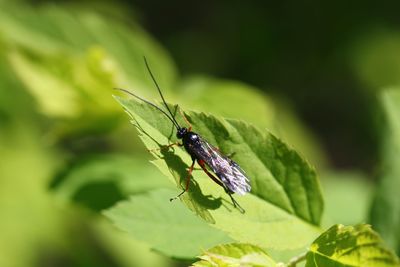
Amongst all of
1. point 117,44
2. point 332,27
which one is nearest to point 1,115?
point 117,44

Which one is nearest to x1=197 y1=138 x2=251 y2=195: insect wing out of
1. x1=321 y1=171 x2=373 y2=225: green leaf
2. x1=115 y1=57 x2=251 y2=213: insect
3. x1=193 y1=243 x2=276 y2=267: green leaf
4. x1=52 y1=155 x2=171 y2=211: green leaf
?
x1=115 y1=57 x2=251 y2=213: insect

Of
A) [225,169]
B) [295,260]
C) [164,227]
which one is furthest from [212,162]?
[295,260]

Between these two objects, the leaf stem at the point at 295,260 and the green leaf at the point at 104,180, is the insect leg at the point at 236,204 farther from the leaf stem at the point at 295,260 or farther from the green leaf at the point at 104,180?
the green leaf at the point at 104,180

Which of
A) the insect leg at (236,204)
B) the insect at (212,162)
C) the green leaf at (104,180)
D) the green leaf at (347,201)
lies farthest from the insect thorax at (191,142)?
the green leaf at (347,201)

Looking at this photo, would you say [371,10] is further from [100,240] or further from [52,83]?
[52,83]

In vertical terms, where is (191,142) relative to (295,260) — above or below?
above

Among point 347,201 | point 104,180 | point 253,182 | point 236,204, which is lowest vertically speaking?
point 236,204

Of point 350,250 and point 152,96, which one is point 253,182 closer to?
point 350,250
